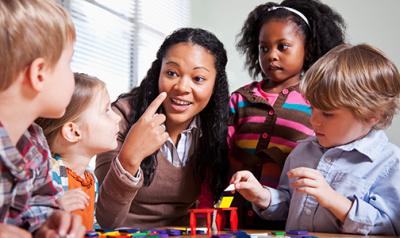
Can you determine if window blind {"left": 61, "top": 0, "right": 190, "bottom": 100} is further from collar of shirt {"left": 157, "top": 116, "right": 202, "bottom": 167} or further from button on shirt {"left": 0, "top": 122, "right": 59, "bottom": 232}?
button on shirt {"left": 0, "top": 122, "right": 59, "bottom": 232}

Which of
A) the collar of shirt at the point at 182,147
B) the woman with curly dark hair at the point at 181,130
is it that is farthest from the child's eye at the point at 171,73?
the collar of shirt at the point at 182,147

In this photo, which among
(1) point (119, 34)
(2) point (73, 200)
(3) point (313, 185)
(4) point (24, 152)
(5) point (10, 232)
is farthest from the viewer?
(1) point (119, 34)

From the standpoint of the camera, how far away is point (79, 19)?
2.48 m

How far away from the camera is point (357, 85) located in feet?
3.99

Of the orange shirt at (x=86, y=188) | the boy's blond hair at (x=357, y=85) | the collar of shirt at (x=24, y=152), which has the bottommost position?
the orange shirt at (x=86, y=188)

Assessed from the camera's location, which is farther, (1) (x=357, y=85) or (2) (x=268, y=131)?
(2) (x=268, y=131)

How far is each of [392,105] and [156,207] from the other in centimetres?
70

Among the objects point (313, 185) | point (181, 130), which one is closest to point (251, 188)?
point (313, 185)

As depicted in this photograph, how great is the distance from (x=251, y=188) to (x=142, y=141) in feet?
0.93

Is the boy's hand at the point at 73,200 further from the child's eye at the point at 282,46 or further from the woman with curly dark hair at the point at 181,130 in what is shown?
the child's eye at the point at 282,46

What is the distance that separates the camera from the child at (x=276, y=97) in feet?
4.99

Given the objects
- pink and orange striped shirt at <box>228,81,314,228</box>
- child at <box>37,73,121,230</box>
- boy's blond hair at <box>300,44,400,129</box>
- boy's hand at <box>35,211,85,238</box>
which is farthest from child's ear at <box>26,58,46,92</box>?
pink and orange striped shirt at <box>228,81,314,228</box>

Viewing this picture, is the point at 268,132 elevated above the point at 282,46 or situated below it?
below

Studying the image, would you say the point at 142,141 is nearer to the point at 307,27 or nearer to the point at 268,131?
the point at 268,131
